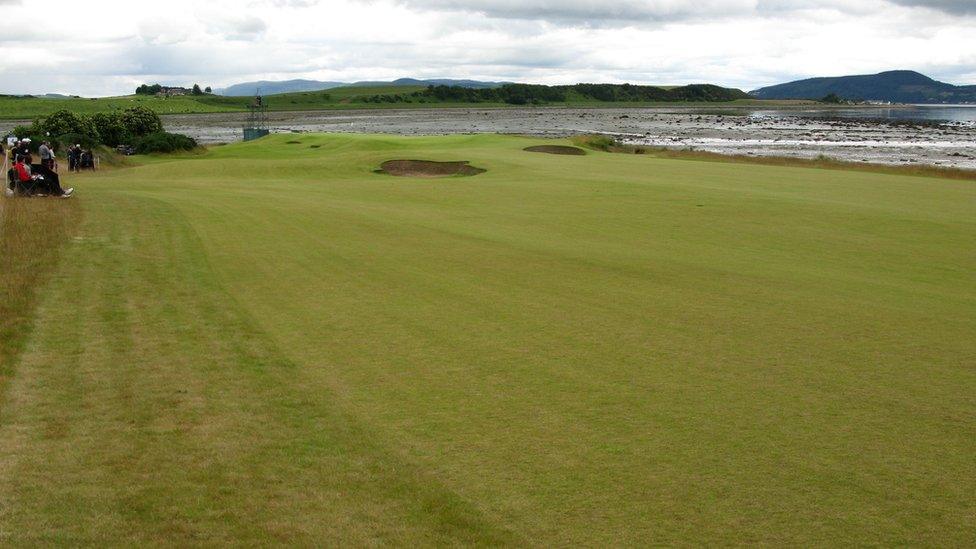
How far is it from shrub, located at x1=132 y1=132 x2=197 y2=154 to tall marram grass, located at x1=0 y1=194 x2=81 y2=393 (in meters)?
37.9

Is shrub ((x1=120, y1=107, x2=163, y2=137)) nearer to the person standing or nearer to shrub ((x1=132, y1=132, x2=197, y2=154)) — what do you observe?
shrub ((x1=132, y1=132, x2=197, y2=154))

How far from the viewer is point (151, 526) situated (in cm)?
586

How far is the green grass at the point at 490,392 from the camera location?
6078 mm

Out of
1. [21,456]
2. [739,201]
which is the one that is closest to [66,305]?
[21,456]

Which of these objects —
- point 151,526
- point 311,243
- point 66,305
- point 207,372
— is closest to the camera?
point 151,526

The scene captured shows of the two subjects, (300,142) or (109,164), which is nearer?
(109,164)

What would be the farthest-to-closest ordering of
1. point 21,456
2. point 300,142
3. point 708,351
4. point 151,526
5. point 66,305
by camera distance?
point 300,142, point 66,305, point 708,351, point 21,456, point 151,526

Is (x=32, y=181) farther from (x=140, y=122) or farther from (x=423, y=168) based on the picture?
(x=140, y=122)

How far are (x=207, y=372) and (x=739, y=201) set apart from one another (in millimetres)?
19101

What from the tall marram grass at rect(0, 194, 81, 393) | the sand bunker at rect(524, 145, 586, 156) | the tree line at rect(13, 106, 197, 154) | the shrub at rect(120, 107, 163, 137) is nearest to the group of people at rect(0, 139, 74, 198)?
the tall marram grass at rect(0, 194, 81, 393)

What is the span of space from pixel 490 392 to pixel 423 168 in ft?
108


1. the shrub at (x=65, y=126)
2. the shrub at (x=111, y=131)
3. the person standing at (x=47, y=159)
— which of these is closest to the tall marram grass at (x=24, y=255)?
the person standing at (x=47, y=159)

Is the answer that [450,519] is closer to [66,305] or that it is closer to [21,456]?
[21,456]

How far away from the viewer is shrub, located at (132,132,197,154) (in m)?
60.2
